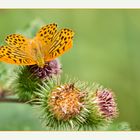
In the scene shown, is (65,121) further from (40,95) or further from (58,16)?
(58,16)

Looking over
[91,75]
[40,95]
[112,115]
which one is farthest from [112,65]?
[40,95]

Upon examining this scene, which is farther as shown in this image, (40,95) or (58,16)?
(58,16)

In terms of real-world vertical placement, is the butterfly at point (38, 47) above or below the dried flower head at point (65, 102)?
above

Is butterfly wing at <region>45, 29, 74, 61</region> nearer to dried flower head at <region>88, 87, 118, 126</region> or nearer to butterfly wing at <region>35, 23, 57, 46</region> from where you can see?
butterfly wing at <region>35, 23, 57, 46</region>

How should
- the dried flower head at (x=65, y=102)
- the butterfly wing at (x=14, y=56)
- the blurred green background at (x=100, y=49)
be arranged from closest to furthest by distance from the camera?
the dried flower head at (x=65, y=102), the butterfly wing at (x=14, y=56), the blurred green background at (x=100, y=49)

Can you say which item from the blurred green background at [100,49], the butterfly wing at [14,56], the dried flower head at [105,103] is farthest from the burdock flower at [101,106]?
the butterfly wing at [14,56]

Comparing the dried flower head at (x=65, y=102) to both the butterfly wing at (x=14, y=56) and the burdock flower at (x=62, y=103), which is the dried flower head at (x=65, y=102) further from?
the butterfly wing at (x=14, y=56)
